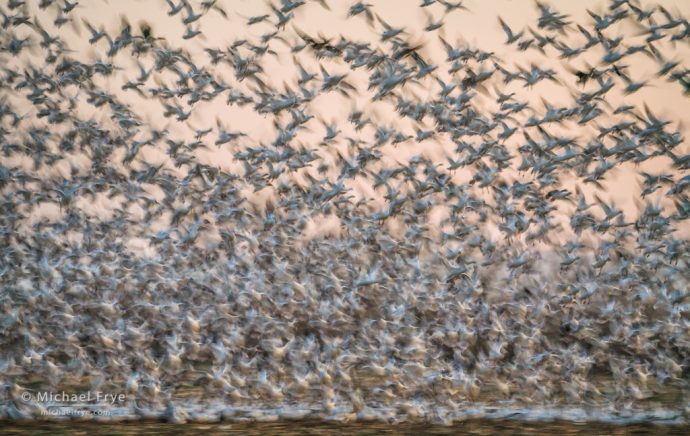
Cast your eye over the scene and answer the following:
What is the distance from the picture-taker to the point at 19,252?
56.2 feet

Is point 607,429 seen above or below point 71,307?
below

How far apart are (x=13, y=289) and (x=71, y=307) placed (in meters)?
0.91

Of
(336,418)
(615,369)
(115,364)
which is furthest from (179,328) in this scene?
(615,369)

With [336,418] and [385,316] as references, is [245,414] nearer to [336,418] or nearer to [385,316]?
[336,418]

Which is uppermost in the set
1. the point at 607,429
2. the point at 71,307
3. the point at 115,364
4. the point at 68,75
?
the point at 68,75

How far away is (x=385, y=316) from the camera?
53.9 ft

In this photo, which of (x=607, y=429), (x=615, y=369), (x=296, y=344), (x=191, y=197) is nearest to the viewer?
(x=607, y=429)

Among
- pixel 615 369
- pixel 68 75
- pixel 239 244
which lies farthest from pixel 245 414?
pixel 68 75

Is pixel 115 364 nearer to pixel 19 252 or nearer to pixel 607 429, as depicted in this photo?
pixel 19 252

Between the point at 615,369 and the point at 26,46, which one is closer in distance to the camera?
the point at 615,369

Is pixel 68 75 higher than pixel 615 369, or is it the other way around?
pixel 68 75

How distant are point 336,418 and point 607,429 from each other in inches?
132

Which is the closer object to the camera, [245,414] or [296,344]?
[245,414]

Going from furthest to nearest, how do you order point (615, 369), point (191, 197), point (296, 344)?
point (191, 197) < point (296, 344) < point (615, 369)
